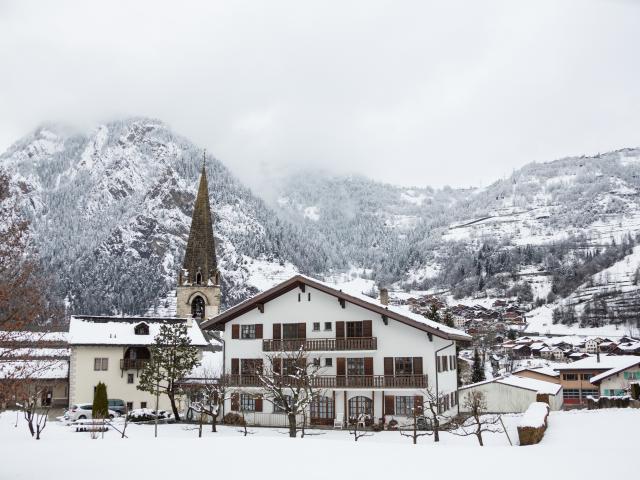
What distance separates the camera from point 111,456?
2156 centimetres

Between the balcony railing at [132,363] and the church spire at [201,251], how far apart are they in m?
43.8

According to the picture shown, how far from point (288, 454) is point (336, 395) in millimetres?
19859

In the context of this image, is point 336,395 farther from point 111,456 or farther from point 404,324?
point 111,456

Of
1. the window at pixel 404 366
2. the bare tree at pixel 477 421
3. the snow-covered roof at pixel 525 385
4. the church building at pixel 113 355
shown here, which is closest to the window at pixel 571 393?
the snow-covered roof at pixel 525 385

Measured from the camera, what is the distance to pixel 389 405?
3997cm

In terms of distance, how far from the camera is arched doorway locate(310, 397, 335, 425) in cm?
4131

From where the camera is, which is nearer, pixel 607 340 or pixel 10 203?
pixel 10 203

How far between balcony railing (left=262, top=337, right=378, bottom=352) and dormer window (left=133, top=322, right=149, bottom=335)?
19057mm

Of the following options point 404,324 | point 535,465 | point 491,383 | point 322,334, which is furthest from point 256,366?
point 535,465

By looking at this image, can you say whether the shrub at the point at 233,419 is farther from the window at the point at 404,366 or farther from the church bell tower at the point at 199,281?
the church bell tower at the point at 199,281

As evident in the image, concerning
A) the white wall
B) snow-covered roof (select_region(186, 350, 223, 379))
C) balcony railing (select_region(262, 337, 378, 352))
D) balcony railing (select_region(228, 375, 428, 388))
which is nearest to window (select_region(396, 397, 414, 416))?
the white wall

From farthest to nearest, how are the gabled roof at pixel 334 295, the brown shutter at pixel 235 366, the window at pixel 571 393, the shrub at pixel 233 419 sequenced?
the window at pixel 571 393 < the brown shutter at pixel 235 366 < the shrub at pixel 233 419 < the gabled roof at pixel 334 295

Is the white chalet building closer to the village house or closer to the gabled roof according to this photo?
the gabled roof

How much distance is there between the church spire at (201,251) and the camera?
99625 millimetres
